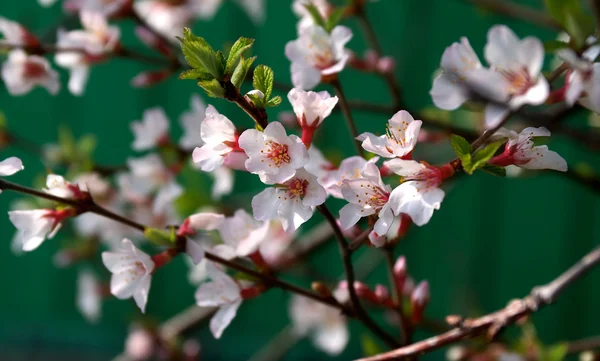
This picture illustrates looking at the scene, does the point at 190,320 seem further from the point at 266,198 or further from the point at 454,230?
the point at 454,230

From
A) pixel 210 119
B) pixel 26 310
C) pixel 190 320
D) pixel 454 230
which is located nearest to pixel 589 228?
pixel 454 230

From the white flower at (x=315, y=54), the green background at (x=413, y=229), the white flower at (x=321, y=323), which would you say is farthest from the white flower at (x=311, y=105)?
the green background at (x=413, y=229)

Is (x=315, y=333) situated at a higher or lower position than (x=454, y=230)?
higher

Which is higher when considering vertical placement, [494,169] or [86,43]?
[494,169]

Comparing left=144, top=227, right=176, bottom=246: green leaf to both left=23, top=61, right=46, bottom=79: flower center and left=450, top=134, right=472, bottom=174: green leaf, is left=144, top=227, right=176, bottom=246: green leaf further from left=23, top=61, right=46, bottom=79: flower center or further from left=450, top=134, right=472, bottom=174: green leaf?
left=23, top=61, right=46, bottom=79: flower center

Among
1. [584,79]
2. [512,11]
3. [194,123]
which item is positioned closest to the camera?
[584,79]

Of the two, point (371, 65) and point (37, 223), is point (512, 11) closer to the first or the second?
point (371, 65)

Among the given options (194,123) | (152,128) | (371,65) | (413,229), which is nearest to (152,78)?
(152,128)
